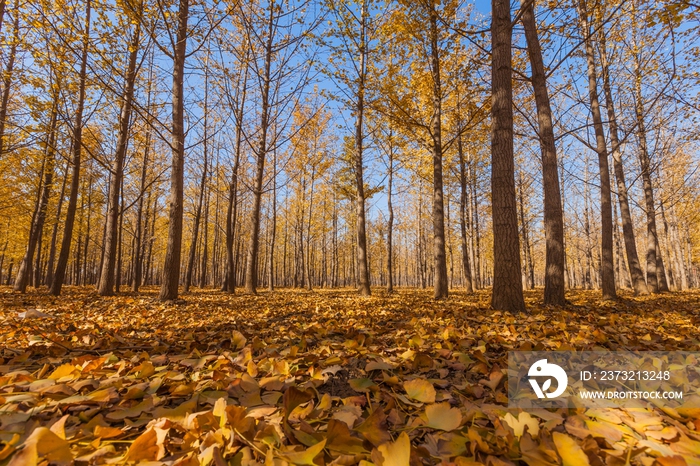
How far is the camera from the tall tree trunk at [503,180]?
4.27m

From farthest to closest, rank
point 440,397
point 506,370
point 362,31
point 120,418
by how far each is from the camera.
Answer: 1. point 362,31
2. point 506,370
3. point 440,397
4. point 120,418

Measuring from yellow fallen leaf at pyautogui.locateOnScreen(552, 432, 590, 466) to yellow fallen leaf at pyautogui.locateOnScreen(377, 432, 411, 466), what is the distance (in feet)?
1.39

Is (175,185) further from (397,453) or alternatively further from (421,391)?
(397,453)

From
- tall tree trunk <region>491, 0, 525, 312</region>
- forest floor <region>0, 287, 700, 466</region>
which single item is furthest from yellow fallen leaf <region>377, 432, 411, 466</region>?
tall tree trunk <region>491, 0, 525, 312</region>

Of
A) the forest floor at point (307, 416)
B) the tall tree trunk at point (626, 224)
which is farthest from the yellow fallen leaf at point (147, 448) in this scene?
the tall tree trunk at point (626, 224)

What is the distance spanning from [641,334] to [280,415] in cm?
313

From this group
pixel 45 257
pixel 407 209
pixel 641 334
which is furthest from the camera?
pixel 407 209

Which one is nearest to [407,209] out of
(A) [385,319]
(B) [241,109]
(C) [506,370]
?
(B) [241,109]

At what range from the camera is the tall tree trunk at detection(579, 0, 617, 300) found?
709 centimetres

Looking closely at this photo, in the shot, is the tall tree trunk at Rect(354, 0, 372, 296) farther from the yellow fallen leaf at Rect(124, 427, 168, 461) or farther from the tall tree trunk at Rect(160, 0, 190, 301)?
the yellow fallen leaf at Rect(124, 427, 168, 461)

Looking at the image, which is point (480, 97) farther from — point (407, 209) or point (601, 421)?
point (407, 209)

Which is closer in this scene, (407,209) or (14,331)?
(14,331)

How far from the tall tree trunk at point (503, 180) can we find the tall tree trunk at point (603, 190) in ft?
12.9

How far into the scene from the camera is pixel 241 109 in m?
11.9
